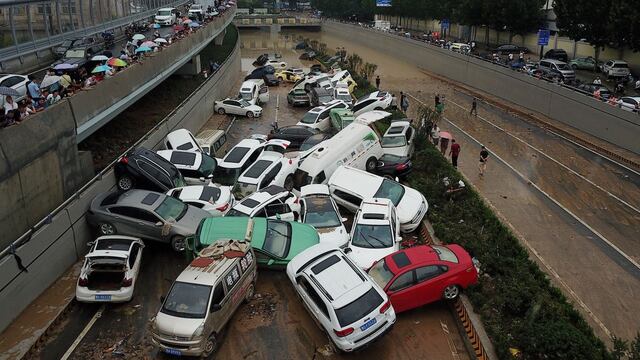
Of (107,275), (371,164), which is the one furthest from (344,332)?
(371,164)

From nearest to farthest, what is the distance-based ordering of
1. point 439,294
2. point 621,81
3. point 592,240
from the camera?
point 439,294, point 592,240, point 621,81

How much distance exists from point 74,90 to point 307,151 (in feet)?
28.0

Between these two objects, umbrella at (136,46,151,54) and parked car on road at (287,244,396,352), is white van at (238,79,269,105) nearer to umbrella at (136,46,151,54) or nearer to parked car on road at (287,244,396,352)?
umbrella at (136,46,151,54)

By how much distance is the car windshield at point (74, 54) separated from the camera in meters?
24.1

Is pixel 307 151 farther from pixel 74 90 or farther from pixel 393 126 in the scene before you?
pixel 74 90

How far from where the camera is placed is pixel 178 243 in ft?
47.1

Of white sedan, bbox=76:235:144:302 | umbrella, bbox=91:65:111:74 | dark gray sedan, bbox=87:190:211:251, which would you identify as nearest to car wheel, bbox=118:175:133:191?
dark gray sedan, bbox=87:190:211:251

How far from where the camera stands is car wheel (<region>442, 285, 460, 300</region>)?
38.8 ft

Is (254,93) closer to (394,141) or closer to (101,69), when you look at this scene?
(394,141)

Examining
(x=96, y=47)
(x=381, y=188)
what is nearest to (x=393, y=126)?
(x=381, y=188)

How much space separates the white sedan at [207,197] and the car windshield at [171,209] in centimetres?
70

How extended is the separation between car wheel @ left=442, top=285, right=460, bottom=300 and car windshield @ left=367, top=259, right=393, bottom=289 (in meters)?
1.37

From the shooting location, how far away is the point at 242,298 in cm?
1179

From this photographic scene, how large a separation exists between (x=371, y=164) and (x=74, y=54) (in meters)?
15.4
